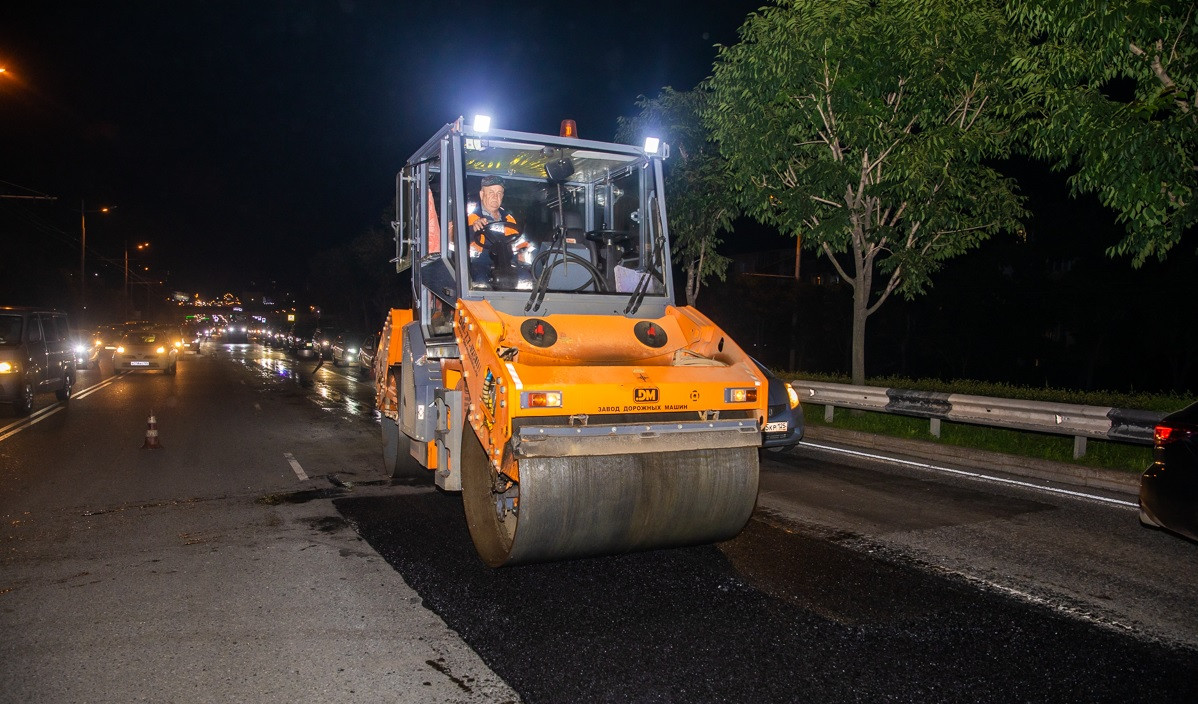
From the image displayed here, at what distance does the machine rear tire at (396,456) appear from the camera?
31.3 ft

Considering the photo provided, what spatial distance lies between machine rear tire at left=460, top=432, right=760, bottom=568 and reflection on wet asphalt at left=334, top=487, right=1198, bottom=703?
294mm

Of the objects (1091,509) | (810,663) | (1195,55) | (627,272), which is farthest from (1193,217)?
(810,663)

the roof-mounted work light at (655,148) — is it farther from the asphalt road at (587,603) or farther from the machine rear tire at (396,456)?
the machine rear tire at (396,456)

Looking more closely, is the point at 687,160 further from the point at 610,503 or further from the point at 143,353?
Result: the point at 143,353

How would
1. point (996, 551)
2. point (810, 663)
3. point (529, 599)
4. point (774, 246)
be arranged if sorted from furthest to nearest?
point (774, 246), point (996, 551), point (529, 599), point (810, 663)

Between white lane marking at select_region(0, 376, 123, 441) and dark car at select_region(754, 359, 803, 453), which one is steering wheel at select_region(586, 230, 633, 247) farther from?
white lane marking at select_region(0, 376, 123, 441)

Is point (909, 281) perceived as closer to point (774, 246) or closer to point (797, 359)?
point (797, 359)

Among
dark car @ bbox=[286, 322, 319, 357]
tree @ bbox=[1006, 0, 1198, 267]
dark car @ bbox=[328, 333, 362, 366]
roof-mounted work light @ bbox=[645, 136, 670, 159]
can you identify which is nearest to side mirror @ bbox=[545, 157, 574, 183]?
roof-mounted work light @ bbox=[645, 136, 670, 159]

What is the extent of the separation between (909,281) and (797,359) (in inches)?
1288

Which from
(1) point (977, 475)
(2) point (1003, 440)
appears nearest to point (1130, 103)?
(1) point (977, 475)

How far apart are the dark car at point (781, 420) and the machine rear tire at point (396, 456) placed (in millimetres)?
4378

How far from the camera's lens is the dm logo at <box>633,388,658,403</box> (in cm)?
543

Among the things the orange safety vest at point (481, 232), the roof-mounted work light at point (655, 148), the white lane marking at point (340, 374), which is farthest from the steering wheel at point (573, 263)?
the white lane marking at point (340, 374)

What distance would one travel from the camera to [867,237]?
14906 millimetres
